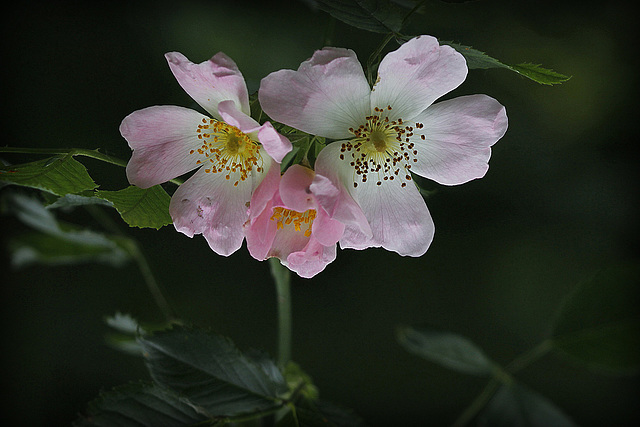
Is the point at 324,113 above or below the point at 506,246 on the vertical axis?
above

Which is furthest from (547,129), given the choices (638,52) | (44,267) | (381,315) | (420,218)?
(44,267)

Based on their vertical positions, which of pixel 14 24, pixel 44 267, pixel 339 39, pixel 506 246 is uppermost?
pixel 339 39

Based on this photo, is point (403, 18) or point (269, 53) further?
point (269, 53)

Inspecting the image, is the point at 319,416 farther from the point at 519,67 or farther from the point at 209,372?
the point at 519,67

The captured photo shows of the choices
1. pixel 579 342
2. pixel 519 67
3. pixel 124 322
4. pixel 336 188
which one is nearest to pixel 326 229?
pixel 336 188

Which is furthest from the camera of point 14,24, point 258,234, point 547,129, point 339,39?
point 547,129

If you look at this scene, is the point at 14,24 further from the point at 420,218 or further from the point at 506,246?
the point at 506,246

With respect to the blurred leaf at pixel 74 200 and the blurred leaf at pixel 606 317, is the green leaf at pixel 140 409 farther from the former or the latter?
the blurred leaf at pixel 606 317
